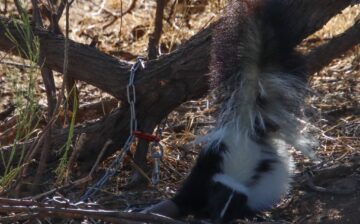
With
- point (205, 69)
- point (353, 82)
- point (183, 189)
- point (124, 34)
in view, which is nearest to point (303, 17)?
point (205, 69)

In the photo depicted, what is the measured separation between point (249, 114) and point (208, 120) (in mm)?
1378

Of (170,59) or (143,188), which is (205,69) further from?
(143,188)

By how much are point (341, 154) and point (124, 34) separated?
2.55m

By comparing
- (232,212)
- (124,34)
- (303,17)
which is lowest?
(232,212)

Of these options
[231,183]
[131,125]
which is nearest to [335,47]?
[131,125]

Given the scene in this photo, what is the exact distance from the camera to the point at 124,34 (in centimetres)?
636

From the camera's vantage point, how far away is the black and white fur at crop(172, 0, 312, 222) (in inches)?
131

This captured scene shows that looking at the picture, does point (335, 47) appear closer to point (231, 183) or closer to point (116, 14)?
point (231, 183)

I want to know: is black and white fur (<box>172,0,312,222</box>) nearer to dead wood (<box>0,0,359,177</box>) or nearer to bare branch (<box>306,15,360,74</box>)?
dead wood (<box>0,0,359,177</box>)

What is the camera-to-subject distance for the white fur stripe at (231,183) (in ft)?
10.8

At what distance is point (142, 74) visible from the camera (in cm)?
406

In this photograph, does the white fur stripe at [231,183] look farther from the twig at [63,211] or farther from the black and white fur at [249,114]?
the twig at [63,211]

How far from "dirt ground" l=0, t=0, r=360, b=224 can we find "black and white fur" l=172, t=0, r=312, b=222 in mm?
250

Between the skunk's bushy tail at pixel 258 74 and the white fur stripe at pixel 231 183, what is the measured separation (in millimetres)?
183
